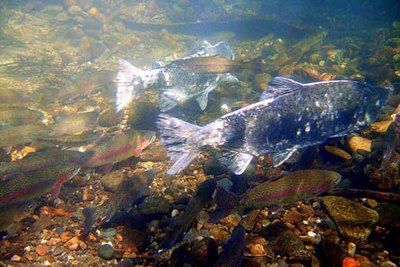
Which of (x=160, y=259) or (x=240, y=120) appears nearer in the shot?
(x=160, y=259)

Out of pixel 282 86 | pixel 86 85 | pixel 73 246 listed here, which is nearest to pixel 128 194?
pixel 73 246

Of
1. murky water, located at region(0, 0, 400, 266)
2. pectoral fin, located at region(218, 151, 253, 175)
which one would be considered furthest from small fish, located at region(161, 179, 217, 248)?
pectoral fin, located at region(218, 151, 253, 175)

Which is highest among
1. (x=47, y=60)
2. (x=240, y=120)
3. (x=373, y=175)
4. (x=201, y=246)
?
(x=240, y=120)

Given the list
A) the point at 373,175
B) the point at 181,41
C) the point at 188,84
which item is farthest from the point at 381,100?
the point at 181,41

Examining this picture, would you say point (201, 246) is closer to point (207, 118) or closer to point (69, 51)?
point (207, 118)

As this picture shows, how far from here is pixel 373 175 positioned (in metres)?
4.60

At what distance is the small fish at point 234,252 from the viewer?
332 centimetres

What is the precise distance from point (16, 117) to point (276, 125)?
6385mm

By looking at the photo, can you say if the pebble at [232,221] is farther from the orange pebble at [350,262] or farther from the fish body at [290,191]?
the orange pebble at [350,262]

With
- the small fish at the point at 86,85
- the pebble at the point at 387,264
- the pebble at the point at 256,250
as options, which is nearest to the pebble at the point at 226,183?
the pebble at the point at 256,250

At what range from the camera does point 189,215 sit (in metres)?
4.07

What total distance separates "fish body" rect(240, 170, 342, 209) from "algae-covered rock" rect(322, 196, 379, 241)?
32 cm

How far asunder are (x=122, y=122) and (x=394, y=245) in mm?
6318

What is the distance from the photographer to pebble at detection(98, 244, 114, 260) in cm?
423
